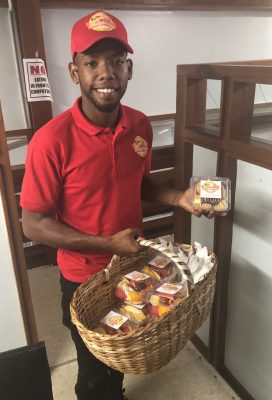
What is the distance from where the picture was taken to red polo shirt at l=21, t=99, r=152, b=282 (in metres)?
1.20

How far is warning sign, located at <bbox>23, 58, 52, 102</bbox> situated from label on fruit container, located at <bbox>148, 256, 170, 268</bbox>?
129cm

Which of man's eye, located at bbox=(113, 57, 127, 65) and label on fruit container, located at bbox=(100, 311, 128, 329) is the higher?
man's eye, located at bbox=(113, 57, 127, 65)

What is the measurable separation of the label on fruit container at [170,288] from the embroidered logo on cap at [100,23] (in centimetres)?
81

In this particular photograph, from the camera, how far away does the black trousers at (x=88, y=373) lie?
1438 mm

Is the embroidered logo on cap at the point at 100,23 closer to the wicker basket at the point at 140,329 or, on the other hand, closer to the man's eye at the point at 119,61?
the man's eye at the point at 119,61

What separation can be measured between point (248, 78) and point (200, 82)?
347 millimetres

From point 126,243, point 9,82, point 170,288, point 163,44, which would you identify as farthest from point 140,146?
point 163,44

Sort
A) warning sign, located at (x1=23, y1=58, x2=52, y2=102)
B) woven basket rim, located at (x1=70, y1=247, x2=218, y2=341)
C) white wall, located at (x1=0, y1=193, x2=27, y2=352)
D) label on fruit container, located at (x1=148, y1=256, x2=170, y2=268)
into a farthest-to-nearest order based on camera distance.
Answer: warning sign, located at (x1=23, y1=58, x2=52, y2=102) → white wall, located at (x1=0, y1=193, x2=27, y2=352) → label on fruit container, located at (x1=148, y1=256, x2=170, y2=268) → woven basket rim, located at (x1=70, y1=247, x2=218, y2=341)

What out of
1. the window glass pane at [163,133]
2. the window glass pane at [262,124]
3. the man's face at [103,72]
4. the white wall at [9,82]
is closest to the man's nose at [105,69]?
the man's face at [103,72]

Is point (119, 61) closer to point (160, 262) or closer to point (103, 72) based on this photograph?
point (103, 72)

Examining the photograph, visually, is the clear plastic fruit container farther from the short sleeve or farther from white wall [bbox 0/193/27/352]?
white wall [bbox 0/193/27/352]

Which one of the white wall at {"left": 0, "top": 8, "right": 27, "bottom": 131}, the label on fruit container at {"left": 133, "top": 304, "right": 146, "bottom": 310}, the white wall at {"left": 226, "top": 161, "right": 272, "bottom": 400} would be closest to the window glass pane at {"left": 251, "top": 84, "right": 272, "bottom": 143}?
the white wall at {"left": 226, "top": 161, "right": 272, "bottom": 400}

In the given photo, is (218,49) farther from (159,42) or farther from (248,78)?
(248,78)

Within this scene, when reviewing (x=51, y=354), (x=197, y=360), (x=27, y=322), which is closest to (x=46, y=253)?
(x=51, y=354)
